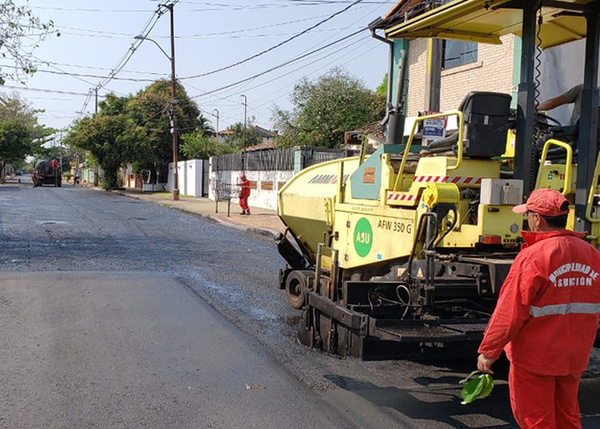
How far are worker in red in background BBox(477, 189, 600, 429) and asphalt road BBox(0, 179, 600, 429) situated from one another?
1113 millimetres

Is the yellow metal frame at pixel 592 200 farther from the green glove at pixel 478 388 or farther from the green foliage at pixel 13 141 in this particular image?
the green foliage at pixel 13 141

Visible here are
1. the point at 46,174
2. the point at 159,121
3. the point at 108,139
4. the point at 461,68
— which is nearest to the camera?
the point at 461,68

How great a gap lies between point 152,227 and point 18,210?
24.2ft

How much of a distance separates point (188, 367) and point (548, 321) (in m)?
3.14

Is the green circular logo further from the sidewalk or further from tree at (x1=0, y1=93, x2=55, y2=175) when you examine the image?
tree at (x1=0, y1=93, x2=55, y2=175)

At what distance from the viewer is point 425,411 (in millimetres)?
4426

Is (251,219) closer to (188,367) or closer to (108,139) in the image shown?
(188,367)

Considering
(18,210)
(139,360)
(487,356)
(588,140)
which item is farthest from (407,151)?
(18,210)

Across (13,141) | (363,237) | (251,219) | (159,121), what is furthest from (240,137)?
(363,237)

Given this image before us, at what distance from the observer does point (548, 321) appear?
3.15 meters

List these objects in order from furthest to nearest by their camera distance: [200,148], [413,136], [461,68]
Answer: [200,148] → [461,68] → [413,136]

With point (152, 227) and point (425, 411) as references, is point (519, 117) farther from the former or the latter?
point (152, 227)

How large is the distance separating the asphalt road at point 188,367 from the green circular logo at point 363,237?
103cm

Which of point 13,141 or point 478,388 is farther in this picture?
point 13,141
